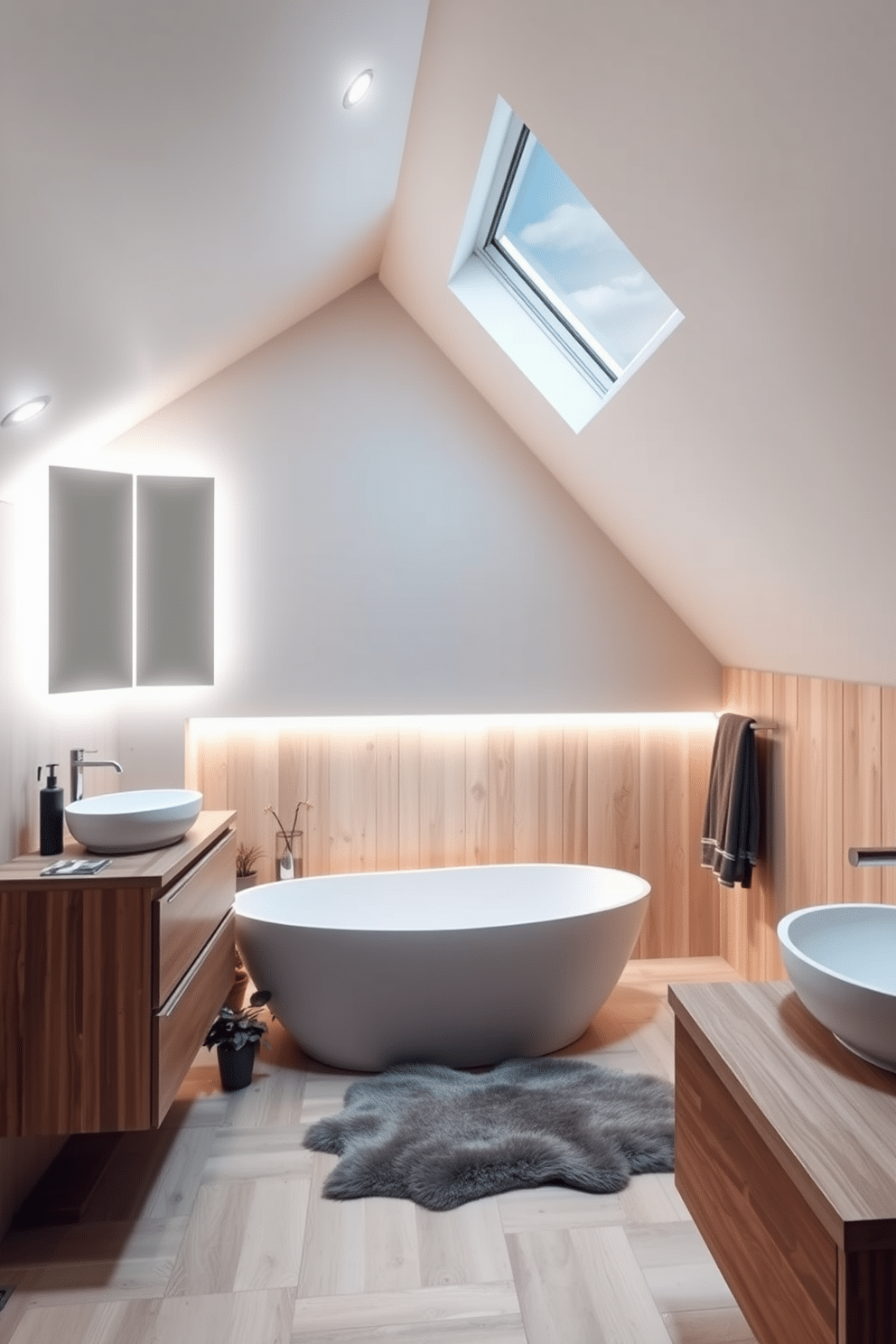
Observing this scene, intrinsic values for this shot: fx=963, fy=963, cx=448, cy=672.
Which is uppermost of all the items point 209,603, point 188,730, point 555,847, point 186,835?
→ point 209,603

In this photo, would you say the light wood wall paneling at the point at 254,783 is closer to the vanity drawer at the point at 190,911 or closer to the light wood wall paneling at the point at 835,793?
the vanity drawer at the point at 190,911

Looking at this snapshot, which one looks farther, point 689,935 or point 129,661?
point 689,935

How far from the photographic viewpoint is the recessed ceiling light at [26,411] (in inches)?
95.3

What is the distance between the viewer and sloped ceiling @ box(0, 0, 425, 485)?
1552 millimetres

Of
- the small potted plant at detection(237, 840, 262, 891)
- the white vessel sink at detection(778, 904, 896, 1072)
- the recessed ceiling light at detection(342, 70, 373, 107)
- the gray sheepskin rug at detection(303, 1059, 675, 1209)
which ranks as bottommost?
the gray sheepskin rug at detection(303, 1059, 675, 1209)

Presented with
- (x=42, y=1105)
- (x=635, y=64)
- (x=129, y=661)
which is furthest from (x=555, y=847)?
(x=635, y=64)

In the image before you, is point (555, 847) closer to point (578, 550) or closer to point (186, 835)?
point (578, 550)

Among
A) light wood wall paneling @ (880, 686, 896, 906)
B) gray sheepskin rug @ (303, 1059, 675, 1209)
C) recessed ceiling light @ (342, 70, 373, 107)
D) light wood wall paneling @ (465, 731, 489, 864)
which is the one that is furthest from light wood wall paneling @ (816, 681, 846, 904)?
recessed ceiling light @ (342, 70, 373, 107)

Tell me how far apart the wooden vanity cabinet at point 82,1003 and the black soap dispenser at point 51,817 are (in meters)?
0.25

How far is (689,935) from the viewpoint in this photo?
168 inches

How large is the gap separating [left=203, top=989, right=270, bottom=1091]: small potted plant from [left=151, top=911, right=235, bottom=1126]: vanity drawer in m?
0.10

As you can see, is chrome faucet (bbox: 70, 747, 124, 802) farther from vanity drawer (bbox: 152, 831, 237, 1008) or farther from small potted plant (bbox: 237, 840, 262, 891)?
small potted plant (bbox: 237, 840, 262, 891)

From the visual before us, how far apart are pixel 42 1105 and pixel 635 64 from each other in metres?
2.63

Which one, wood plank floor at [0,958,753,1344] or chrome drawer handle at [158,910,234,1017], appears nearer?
wood plank floor at [0,958,753,1344]
